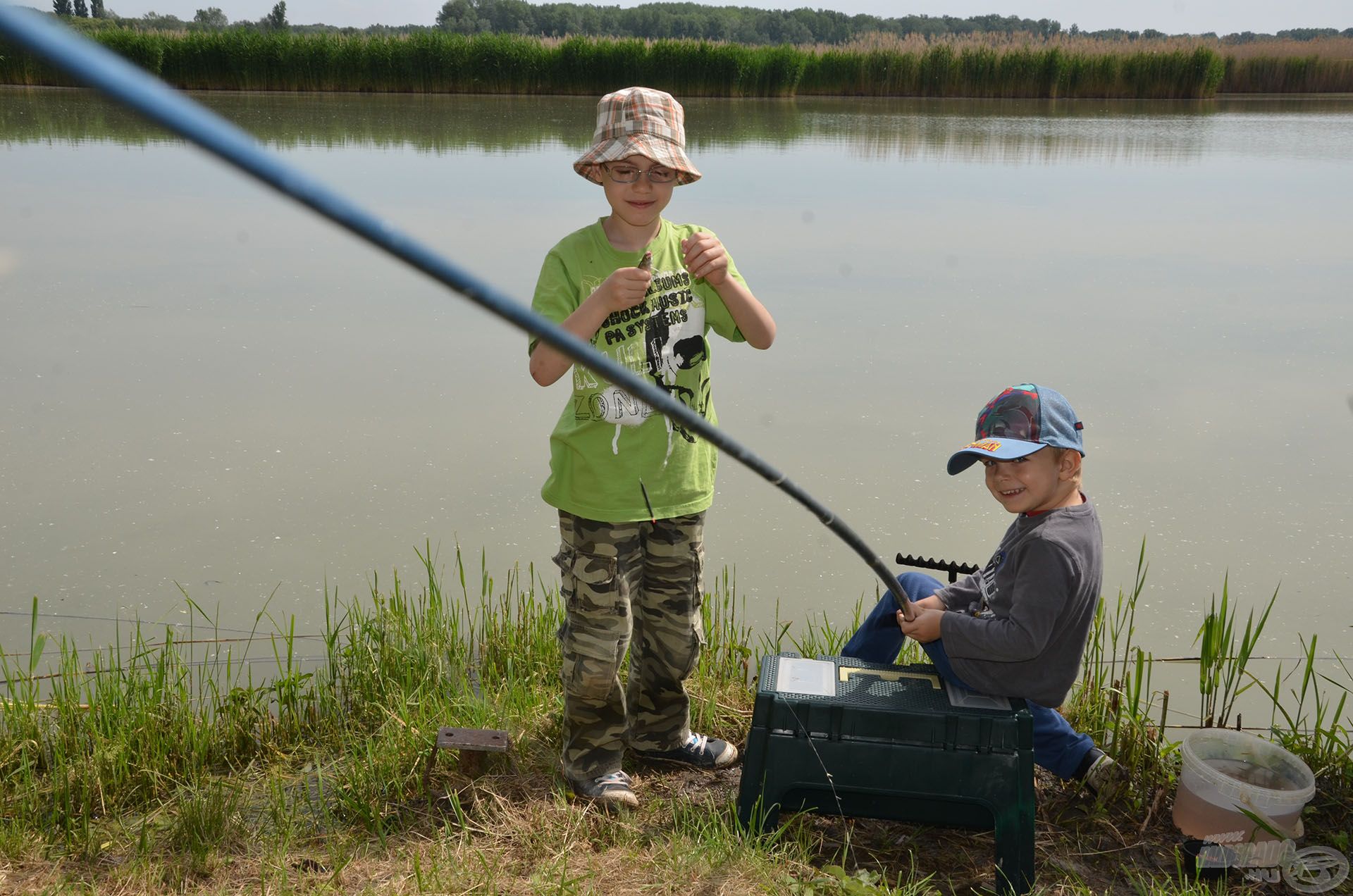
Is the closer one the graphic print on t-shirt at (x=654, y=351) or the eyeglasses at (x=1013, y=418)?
the eyeglasses at (x=1013, y=418)

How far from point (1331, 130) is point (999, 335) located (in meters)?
9.41

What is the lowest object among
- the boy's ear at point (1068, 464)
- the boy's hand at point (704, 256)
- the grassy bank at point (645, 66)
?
the boy's ear at point (1068, 464)

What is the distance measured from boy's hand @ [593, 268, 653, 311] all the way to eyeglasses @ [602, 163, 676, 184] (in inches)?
9.1

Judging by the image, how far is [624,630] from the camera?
2.00 metres

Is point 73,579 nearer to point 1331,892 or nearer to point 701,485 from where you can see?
point 701,485

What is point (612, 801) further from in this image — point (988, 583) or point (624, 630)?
point (988, 583)

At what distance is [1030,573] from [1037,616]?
7 centimetres

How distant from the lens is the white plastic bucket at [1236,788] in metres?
1.83

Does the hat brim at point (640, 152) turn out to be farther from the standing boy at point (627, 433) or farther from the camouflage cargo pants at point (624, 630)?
the camouflage cargo pants at point (624, 630)

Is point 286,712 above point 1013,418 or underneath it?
underneath

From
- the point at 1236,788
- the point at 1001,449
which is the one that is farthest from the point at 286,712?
the point at 1236,788

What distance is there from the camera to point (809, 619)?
2.89m

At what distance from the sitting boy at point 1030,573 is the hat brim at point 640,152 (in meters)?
0.67

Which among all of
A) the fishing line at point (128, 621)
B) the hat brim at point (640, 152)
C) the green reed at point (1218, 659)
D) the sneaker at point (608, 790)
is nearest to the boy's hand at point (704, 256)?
the hat brim at point (640, 152)
